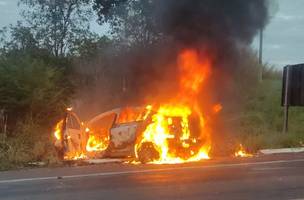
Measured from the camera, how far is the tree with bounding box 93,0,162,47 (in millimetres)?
19348

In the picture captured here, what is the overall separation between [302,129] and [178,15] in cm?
851

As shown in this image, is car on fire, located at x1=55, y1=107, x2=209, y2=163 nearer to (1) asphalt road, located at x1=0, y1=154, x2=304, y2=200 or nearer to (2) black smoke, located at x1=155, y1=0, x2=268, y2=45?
(1) asphalt road, located at x1=0, y1=154, x2=304, y2=200

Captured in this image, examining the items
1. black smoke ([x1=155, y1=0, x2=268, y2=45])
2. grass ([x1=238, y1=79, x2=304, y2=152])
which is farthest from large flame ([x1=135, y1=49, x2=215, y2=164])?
grass ([x1=238, y1=79, x2=304, y2=152])

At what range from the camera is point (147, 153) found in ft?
45.4

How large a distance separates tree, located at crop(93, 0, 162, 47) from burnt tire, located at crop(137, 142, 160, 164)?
18.4ft

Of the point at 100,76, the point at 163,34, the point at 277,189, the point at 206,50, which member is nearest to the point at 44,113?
the point at 100,76

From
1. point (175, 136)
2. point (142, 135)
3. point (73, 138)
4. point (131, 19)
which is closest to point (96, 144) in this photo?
point (73, 138)

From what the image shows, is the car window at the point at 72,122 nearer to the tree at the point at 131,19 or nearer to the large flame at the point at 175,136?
the large flame at the point at 175,136

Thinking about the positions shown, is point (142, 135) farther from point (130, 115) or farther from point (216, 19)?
point (216, 19)

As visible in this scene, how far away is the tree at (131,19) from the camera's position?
63.5 ft

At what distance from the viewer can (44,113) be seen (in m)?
19.1

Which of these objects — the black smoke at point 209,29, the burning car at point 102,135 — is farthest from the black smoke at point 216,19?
the burning car at point 102,135

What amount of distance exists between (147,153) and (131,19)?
8.16 metres

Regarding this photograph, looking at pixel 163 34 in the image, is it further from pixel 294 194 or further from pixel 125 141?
pixel 294 194
